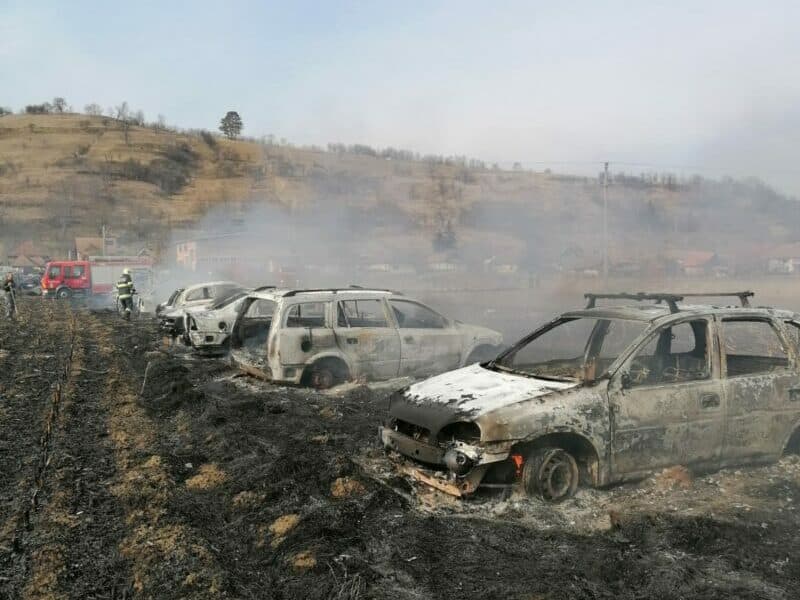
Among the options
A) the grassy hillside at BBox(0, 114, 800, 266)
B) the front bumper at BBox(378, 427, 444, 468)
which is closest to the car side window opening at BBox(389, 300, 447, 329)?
the front bumper at BBox(378, 427, 444, 468)

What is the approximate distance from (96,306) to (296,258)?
40.5 ft

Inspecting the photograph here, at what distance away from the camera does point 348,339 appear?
8.53m

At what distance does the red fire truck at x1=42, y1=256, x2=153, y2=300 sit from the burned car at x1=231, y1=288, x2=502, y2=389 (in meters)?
22.7

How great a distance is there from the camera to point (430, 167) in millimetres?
83875

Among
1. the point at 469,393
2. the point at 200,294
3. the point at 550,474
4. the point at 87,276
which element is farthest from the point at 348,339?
the point at 87,276

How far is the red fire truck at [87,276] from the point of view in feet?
96.4

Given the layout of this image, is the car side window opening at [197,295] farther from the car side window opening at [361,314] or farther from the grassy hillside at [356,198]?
the grassy hillside at [356,198]

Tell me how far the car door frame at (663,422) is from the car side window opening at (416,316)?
173 inches

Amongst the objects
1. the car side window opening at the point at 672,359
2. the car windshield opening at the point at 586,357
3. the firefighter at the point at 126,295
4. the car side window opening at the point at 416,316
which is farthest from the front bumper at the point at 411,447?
the firefighter at the point at 126,295

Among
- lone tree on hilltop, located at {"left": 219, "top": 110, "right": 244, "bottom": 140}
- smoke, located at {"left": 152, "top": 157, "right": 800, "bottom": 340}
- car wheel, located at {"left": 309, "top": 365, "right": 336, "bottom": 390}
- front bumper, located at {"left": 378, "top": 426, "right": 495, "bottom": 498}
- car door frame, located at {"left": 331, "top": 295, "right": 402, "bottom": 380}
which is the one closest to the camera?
front bumper, located at {"left": 378, "top": 426, "right": 495, "bottom": 498}

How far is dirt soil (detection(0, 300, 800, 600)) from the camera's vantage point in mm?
3428

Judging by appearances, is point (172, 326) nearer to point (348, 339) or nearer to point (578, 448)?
point (348, 339)

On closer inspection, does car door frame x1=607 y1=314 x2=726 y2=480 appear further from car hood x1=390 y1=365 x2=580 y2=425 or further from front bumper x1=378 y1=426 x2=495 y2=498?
front bumper x1=378 y1=426 x2=495 y2=498

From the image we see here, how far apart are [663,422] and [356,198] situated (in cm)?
5747
